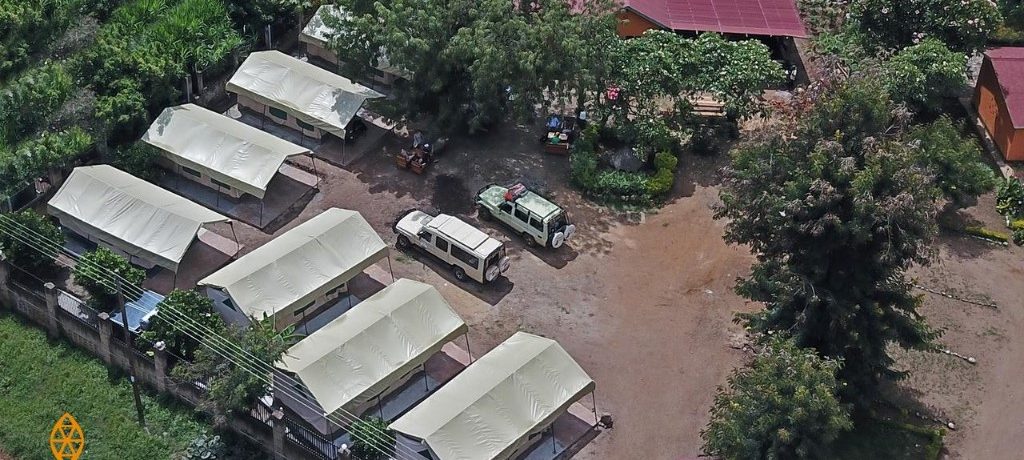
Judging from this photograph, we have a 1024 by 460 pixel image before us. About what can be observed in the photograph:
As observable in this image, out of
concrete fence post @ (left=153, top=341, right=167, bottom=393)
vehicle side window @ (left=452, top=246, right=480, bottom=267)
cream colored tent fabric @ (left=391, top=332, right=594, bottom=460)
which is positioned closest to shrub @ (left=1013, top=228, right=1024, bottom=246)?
cream colored tent fabric @ (left=391, top=332, right=594, bottom=460)

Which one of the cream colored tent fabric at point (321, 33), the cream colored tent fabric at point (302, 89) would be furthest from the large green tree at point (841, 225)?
the cream colored tent fabric at point (321, 33)

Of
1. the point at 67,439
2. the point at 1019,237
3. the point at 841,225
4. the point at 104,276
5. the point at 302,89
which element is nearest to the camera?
the point at 841,225

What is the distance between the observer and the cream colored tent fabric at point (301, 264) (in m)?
36.3

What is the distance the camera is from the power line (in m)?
33.2

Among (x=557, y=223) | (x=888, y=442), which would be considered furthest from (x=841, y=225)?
(x=557, y=223)

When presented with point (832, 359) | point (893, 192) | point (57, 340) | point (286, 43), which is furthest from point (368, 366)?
point (286, 43)

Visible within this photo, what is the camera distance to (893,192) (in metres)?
33.1

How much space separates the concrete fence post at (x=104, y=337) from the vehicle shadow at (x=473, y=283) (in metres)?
10.1

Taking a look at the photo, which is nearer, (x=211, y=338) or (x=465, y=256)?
(x=211, y=338)

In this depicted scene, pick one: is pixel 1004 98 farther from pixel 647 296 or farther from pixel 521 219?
pixel 521 219

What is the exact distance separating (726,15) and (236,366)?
27.6m

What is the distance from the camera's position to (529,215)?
4088 centimetres

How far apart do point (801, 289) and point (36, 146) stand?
1027 inches

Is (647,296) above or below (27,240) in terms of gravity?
below
